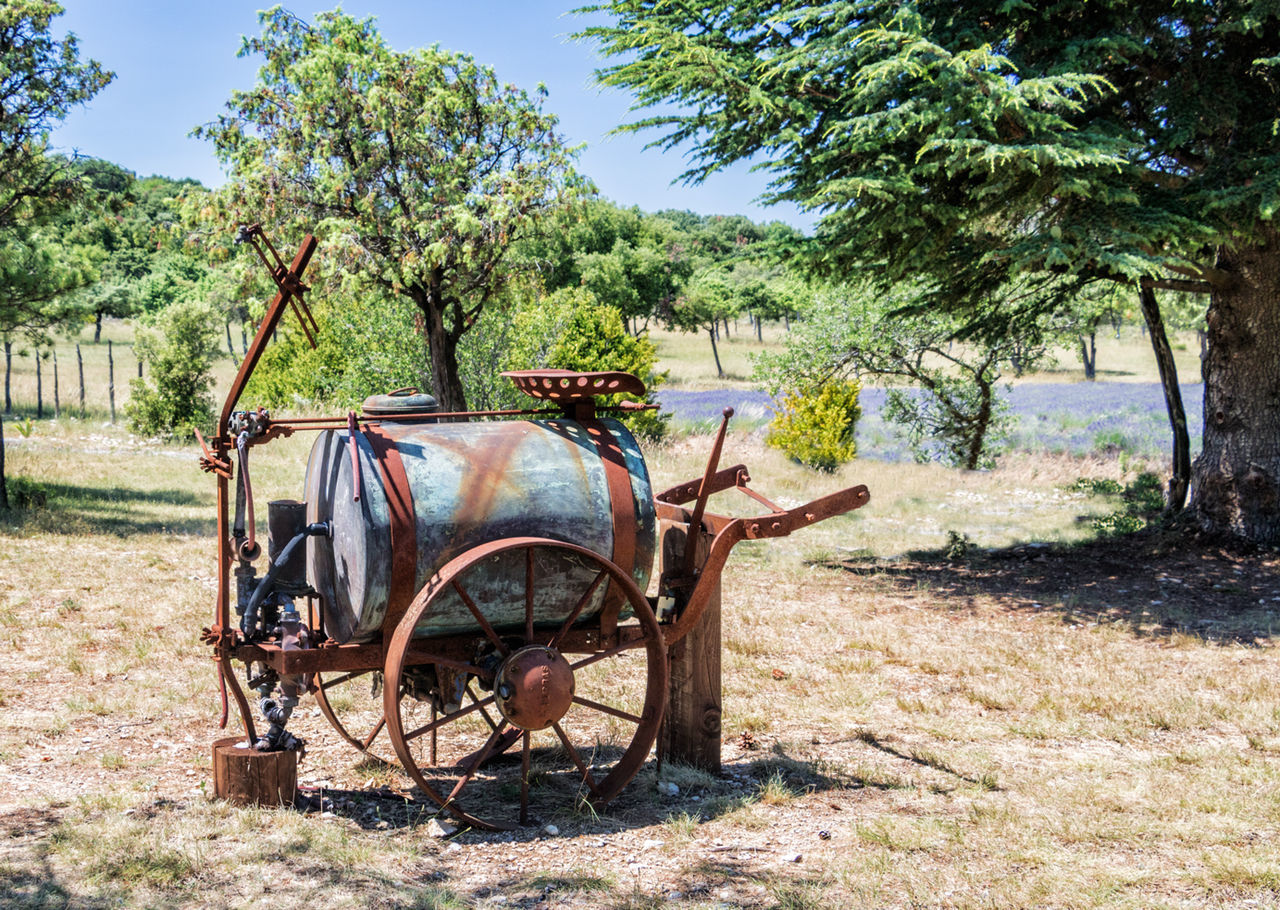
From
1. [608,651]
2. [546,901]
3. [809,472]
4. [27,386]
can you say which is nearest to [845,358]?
[809,472]

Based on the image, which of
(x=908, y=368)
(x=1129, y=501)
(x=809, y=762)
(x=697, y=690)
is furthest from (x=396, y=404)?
(x=908, y=368)

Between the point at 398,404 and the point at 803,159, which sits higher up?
the point at 803,159

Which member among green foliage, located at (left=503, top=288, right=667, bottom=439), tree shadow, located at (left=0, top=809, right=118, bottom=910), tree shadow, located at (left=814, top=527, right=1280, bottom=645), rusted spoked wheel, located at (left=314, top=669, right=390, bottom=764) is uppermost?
green foliage, located at (left=503, top=288, right=667, bottom=439)

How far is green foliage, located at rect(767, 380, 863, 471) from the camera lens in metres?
20.6

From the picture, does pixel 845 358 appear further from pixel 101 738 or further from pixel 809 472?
pixel 101 738

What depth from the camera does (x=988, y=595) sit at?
Result: 10.5 m

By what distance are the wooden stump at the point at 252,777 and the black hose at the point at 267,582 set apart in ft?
1.79

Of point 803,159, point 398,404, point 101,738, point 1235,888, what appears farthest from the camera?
point 803,159

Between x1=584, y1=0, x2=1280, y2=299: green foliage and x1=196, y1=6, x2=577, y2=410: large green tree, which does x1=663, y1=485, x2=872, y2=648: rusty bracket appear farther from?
x1=196, y1=6, x2=577, y2=410: large green tree

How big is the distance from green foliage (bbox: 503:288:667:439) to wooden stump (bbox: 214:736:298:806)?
1466 centimetres

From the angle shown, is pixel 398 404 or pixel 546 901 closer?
pixel 546 901

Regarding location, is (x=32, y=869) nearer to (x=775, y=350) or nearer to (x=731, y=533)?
(x=731, y=533)

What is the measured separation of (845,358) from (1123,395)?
60.1 feet

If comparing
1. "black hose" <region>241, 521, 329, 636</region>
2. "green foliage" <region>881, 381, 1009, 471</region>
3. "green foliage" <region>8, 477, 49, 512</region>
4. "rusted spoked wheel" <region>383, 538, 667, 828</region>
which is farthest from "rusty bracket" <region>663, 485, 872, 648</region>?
"green foliage" <region>881, 381, 1009, 471</region>
